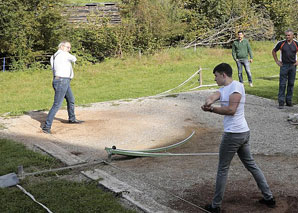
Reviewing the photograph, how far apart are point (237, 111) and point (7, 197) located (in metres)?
2.97

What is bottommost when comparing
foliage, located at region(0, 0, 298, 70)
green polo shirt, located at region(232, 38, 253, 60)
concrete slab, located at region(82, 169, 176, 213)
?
concrete slab, located at region(82, 169, 176, 213)

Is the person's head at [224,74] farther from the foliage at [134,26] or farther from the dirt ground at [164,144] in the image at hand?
the foliage at [134,26]

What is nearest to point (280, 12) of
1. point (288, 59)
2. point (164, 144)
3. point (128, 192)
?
point (288, 59)

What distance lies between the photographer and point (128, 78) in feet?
61.1

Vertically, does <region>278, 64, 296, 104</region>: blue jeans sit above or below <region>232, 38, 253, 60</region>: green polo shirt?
below

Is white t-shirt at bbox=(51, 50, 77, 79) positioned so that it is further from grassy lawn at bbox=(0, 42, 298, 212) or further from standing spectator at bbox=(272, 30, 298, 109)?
standing spectator at bbox=(272, 30, 298, 109)

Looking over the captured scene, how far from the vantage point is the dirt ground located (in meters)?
5.09

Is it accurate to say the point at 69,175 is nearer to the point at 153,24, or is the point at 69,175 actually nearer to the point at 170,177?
the point at 170,177

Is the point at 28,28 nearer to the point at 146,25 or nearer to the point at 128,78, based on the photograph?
the point at 128,78

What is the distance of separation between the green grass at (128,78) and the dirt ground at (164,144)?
7.95ft

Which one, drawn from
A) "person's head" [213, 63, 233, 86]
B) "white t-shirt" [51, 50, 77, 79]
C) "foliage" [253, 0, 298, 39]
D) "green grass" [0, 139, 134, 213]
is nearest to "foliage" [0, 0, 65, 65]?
"white t-shirt" [51, 50, 77, 79]

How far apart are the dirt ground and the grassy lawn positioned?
2.39 feet

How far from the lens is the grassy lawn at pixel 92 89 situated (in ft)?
16.2

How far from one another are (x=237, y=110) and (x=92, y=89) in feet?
40.3
